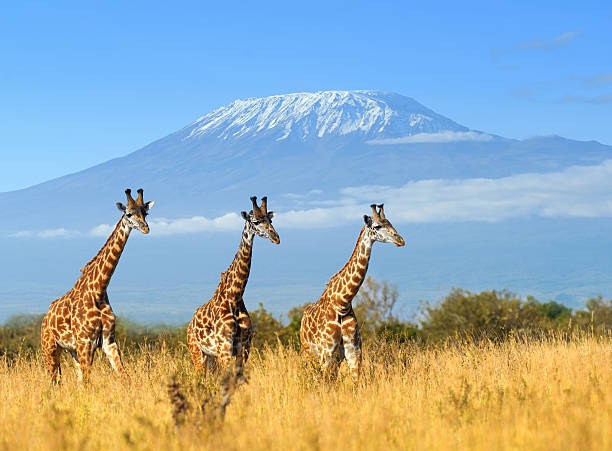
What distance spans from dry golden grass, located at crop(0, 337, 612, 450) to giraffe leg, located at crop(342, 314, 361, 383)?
365 mm

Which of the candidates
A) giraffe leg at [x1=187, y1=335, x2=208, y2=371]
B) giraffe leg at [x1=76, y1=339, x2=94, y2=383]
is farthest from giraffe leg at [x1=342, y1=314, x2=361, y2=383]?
giraffe leg at [x1=76, y1=339, x2=94, y2=383]

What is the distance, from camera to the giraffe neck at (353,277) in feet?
39.1

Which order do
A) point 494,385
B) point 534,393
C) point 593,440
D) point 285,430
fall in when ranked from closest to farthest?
point 593,440 < point 285,430 < point 534,393 < point 494,385

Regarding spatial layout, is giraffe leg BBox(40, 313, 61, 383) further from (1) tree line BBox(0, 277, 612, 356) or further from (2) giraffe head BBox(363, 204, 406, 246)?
(1) tree line BBox(0, 277, 612, 356)

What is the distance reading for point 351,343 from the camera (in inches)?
465

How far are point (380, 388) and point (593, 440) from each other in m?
3.61

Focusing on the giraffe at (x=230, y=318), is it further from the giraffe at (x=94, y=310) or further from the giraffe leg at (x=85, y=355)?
the giraffe leg at (x=85, y=355)

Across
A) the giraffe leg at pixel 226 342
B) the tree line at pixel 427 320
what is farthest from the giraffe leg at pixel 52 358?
the tree line at pixel 427 320

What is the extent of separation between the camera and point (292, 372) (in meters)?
12.5

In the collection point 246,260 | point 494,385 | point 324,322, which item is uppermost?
point 246,260

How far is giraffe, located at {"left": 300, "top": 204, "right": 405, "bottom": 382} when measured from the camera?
11703 mm

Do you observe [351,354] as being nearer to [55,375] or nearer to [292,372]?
[292,372]

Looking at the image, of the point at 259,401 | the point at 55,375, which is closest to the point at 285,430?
the point at 259,401

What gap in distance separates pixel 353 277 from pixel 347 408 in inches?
107
